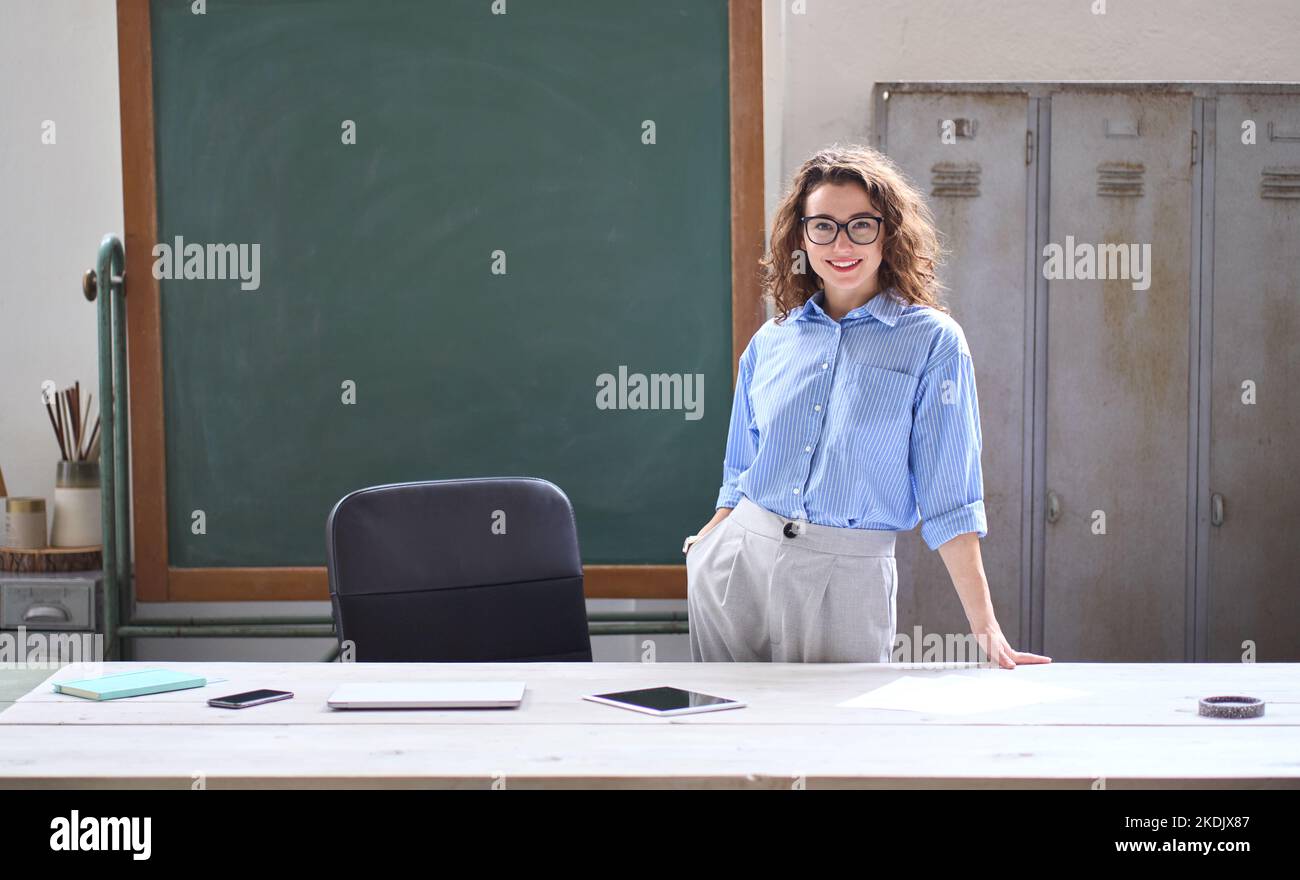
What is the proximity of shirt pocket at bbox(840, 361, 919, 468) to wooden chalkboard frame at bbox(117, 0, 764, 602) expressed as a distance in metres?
1.47

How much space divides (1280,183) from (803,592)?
216cm

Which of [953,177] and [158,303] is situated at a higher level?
[953,177]

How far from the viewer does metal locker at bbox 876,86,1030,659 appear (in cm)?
327

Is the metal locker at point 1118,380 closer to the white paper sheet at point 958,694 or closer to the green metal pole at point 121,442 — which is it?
the white paper sheet at point 958,694

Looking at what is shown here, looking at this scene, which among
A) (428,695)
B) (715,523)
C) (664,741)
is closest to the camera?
(664,741)

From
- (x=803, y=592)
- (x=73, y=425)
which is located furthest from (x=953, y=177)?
(x=73, y=425)

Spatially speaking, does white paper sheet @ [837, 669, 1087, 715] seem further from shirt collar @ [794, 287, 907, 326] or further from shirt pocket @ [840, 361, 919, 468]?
shirt collar @ [794, 287, 907, 326]

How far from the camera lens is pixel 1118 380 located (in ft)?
10.9

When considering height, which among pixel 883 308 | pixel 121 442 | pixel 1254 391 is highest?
pixel 883 308

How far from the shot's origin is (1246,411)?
10.9ft

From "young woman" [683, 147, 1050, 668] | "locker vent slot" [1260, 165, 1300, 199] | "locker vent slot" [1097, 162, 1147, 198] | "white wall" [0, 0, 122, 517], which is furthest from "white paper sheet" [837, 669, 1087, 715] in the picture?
"white wall" [0, 0, 122, 517]

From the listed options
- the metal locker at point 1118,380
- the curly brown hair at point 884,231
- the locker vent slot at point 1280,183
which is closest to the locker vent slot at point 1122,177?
the metal locker at point 1118,380

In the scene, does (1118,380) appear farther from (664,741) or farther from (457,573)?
(664,741)

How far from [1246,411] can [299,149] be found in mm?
2719
